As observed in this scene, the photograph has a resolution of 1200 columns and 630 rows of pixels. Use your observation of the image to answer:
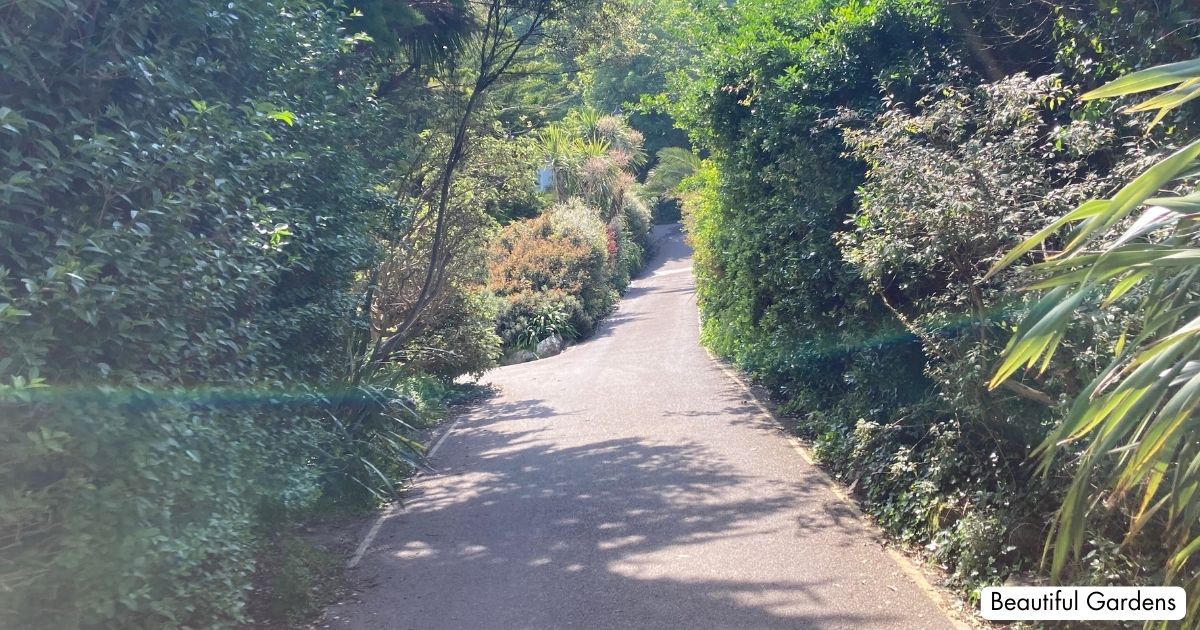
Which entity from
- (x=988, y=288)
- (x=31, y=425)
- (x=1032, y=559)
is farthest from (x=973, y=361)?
(x=31, y=425)

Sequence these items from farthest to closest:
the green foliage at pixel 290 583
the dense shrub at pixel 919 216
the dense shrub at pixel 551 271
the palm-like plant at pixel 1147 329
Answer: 1. the dense shrub at pixel 551 271
2. the green foliage at pixel 290 583
3. the dense shrub at pixel 919 216
4. the palm-like plant at pixel 1147 329

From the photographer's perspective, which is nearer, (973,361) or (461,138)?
(973,361)

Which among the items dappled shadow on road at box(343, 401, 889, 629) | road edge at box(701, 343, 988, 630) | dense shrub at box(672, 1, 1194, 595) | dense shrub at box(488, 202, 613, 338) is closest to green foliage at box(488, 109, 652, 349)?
dense shrub at box(488, 202, 613, 338)

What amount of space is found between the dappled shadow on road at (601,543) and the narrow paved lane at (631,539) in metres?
0.02

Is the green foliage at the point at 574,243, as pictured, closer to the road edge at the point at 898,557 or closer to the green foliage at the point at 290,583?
the road edge at the point at 898,557

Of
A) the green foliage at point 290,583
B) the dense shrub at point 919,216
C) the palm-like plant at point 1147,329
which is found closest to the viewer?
the palm-like plant at point 1147,329

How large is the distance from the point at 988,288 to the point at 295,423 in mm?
4808

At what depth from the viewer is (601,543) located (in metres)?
7.71

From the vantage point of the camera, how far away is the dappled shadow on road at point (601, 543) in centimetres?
620

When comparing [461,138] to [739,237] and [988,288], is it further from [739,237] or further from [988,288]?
[988,288]

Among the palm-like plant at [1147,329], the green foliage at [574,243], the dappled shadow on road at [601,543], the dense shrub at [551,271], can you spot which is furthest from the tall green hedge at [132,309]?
the dense shrub at [551,271]

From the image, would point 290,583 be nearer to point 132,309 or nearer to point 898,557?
point 132,309

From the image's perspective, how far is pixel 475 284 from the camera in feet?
63.6

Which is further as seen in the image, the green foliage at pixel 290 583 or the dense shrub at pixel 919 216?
the green foliage at pixel 290 583
